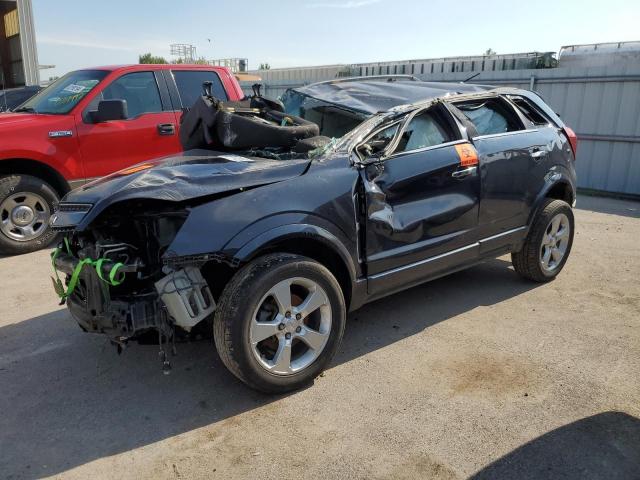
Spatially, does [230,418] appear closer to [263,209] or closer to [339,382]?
[339,382]

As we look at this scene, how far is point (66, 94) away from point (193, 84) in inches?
59.9

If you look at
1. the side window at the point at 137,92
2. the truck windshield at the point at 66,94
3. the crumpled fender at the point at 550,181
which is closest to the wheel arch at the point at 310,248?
the crumpled fender at the point at 550,181

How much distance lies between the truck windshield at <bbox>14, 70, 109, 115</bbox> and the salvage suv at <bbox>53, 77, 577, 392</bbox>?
3.09 meters

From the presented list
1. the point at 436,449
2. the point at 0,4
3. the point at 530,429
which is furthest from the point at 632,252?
the point at 0,4

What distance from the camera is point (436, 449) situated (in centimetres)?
279

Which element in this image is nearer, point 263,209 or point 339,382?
point 263,209

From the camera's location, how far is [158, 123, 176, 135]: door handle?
6.69 m

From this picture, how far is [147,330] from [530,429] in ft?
7.27

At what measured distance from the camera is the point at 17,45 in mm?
13977

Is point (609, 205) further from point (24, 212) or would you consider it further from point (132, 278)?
point (24, 212)

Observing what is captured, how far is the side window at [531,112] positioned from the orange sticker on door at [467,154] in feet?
3.59

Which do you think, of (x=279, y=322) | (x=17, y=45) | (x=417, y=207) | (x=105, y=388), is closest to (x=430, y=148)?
(x=417, y=207)

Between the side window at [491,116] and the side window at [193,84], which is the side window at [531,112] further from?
the side window at [193,84]

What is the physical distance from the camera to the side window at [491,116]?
4.45m
